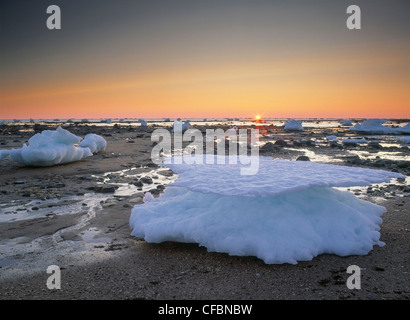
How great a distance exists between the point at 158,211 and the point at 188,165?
1.32 m

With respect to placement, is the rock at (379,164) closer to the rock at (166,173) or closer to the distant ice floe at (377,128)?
the rock at (166,173)

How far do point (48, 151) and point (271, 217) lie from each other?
7.89 m

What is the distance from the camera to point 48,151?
358 inches

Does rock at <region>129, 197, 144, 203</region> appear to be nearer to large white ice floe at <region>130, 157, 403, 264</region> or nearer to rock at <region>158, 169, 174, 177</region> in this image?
large white ice floe at <region>130, 157, 403, 264</region>

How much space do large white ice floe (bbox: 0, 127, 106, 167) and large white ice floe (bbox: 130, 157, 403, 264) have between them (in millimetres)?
6189

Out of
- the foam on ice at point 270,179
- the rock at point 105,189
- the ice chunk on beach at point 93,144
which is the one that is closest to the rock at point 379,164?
the foam on ice at point 270,179

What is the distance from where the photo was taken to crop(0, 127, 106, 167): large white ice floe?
8.94 m

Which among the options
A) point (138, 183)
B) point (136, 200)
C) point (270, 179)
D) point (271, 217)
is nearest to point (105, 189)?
point (138, 183)

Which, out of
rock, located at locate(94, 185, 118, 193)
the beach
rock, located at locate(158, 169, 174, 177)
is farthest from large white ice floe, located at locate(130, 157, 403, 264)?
rock, located at locate(158, 169, 174, 177)

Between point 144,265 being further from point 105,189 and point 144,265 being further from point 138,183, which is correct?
point 138,183
